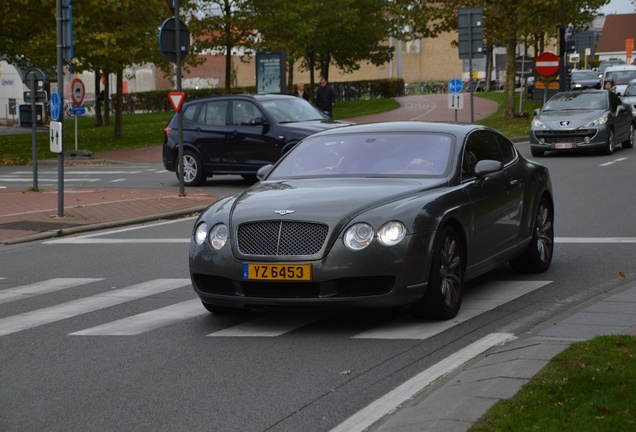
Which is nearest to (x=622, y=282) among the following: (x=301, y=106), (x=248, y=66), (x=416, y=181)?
(x=416, y=181)

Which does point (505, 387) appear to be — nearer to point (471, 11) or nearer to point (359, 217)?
point (359, 217)

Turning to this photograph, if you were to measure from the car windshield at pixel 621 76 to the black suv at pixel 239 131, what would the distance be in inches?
1405

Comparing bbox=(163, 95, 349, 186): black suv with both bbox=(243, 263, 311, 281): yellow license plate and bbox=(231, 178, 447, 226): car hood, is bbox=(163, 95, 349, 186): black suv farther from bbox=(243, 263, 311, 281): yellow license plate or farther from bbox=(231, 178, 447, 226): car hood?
bbox=(243, 263, 311, 281): yellow license plate

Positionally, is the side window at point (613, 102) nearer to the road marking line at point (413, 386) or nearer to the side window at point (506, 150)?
the side window at point (506, 150)

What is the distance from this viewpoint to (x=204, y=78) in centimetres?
11100

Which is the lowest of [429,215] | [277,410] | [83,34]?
[277,410]

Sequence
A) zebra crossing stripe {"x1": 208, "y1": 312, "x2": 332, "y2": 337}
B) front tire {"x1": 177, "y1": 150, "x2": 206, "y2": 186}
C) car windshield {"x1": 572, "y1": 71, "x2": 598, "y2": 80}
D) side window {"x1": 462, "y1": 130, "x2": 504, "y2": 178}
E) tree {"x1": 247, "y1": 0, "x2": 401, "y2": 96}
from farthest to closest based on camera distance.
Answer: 1. car windshield {"x1": 572, "y1": 71, "x2": 598, "y2": 80}
2. tree {"x1": 247, "y1": 0, "x2": 401, "y2": 96}
3. front tire {"x1": 177, "y1": 150, "x2": 206, "y2": 186}
4. side window {"x1": 462, "y1": 130, "x2": 504, "y2": 178}
5. zebra crossing stripe {"x1": 208, "y1": 312, "x2": 332, "y2": 337}

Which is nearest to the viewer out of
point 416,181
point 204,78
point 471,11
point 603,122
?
point 416,181

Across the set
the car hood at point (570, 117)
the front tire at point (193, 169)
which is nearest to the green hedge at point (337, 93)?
the car hood at point (570, 117)

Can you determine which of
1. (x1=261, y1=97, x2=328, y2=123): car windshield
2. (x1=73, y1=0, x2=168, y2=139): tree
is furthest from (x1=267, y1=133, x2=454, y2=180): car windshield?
(x1=73, y1=0, x2=168, y2=139): tree

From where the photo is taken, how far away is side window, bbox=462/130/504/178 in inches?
389

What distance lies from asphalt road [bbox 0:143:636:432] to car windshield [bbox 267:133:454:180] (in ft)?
3.65

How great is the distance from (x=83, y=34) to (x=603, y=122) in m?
15.7

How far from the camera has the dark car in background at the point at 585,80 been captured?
64.2 m
